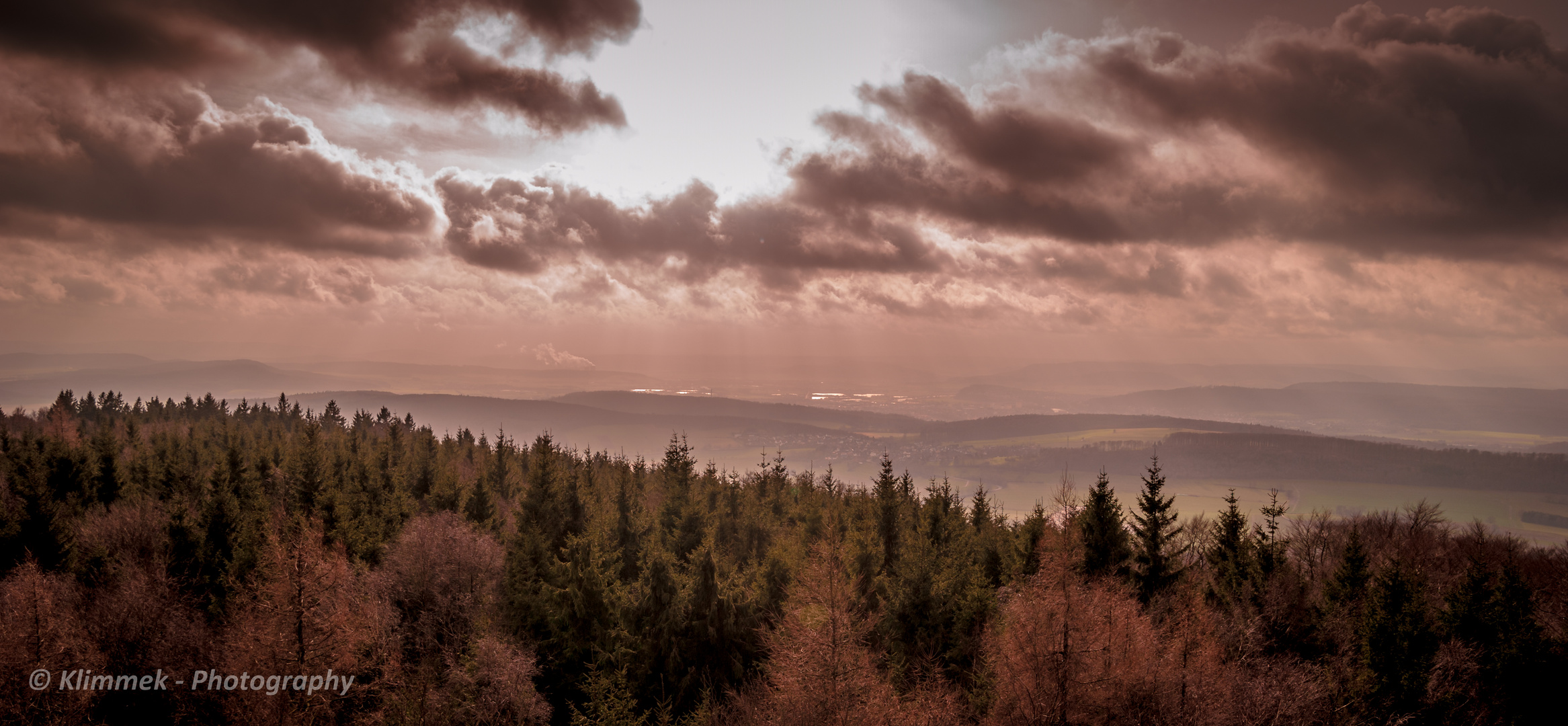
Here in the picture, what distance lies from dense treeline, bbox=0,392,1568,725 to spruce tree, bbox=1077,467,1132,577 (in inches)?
6.2

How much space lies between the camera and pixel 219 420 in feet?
442

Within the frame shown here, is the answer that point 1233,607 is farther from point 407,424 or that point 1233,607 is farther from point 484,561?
point 407,424

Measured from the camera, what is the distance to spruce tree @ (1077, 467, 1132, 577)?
36094 mm

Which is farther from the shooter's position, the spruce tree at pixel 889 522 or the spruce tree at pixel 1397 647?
the spruce tree at pixel 889 522

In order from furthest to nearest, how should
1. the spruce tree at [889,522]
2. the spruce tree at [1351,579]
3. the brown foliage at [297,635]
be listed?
the spruce tree at [889,522], the spruce tree at [1351,579], the brown foliage at [297,635]

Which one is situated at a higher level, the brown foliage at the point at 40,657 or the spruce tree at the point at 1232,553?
the spruce tree at the point at 1232,553

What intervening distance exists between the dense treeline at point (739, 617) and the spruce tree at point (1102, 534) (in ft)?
0.52

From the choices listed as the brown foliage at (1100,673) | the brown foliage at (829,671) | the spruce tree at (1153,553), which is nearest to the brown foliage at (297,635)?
the brown foliage at (829,671)

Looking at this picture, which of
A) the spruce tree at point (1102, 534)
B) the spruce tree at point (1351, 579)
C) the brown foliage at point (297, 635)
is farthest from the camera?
the spruce tree at point (1351, 579)

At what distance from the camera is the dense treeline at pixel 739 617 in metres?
26.5

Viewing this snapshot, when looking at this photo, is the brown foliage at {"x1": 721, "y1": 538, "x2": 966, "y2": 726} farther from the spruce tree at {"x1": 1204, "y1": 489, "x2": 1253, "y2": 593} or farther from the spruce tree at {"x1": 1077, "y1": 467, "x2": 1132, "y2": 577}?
the spruce tree at {"x1": 1204, "y1": 489, "x2": 1253, "y2": 593}

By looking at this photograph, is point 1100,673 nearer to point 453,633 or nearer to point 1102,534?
point 1102,534

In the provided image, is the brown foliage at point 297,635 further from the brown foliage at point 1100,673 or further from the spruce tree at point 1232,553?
the spruce tree at point 1232,553

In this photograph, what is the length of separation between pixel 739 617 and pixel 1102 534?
2108 centimetres
